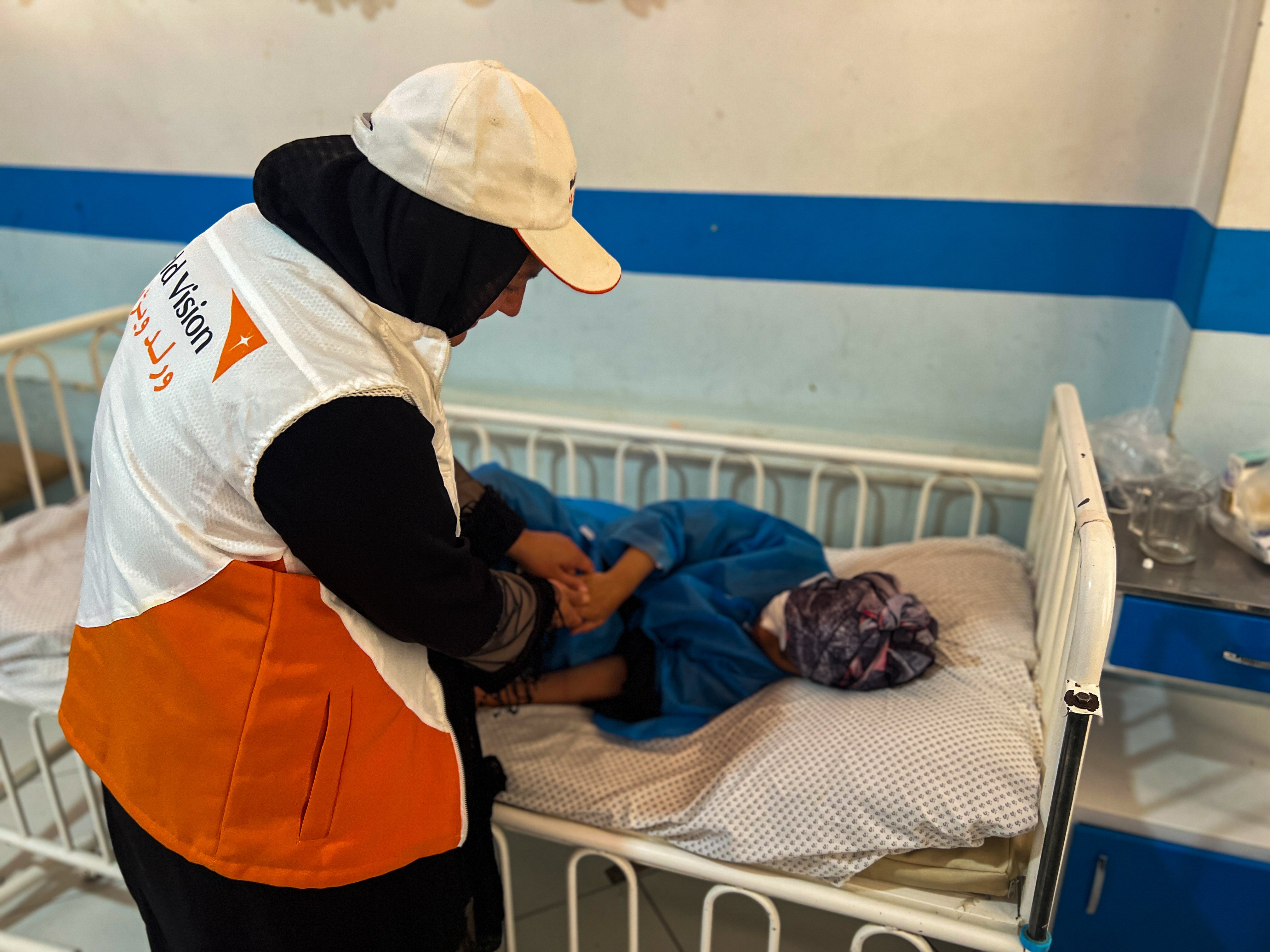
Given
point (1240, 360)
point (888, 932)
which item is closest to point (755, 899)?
point (888, 932)

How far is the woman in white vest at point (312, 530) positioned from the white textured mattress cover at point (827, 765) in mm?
338

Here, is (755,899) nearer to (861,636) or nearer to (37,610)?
(861,636)

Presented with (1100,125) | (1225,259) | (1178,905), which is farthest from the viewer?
(1100,125)

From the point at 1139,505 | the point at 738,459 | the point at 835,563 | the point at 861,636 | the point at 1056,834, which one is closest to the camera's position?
the point at 1056,834

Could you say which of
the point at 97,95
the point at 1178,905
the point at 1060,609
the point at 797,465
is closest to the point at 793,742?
the point at 1060,609

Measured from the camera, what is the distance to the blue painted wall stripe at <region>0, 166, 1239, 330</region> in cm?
187

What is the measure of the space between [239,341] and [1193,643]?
1501 millimetres

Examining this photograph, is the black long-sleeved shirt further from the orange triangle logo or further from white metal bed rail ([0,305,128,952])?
white metal bed rail ([0,305,128,952])

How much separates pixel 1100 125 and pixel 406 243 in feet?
5.13

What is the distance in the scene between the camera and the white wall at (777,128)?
1795 mm

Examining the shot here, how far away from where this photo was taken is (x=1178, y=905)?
4.92 ft

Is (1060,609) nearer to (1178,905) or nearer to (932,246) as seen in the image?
(1178,905)

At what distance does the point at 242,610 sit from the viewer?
100cm

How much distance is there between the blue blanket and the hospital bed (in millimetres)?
Result: 100
